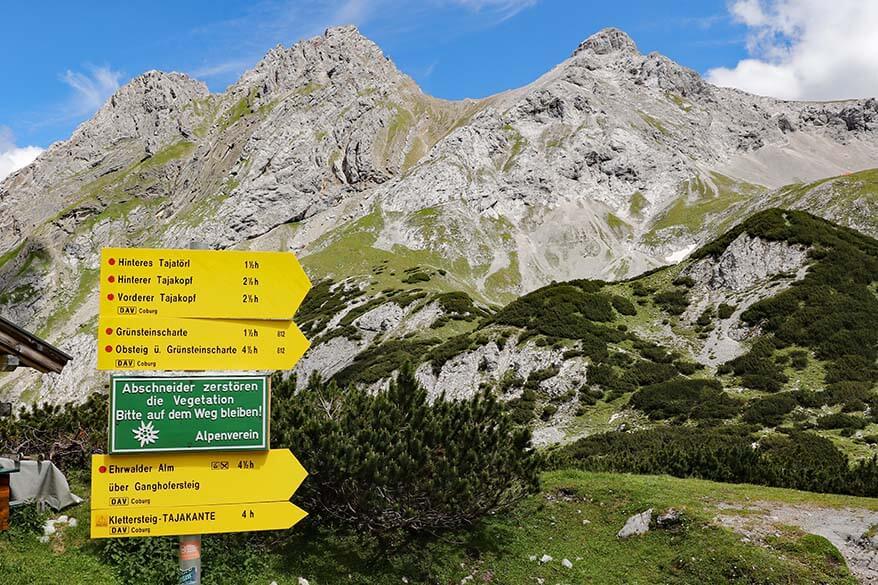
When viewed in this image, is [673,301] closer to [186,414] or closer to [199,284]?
[199,284]

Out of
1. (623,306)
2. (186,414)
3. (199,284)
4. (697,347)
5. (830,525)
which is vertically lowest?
(830,525)

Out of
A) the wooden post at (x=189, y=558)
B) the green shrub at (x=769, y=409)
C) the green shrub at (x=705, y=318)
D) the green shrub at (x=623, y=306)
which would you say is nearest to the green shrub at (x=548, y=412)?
the green shrub at (x=769, y=409)

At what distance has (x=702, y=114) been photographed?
192m

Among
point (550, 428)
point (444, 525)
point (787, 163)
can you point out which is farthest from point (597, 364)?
point (787, 163)

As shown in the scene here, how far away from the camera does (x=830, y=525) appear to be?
14070 millimetres

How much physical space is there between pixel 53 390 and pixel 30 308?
68.8 m

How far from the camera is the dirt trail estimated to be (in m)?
12.3

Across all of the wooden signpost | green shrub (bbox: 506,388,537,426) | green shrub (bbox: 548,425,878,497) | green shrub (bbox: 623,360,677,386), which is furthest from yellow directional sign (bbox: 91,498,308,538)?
green shrub (bbox: 623,360,677,386)

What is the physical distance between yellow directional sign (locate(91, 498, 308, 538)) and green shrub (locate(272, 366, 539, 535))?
5999 millimetres

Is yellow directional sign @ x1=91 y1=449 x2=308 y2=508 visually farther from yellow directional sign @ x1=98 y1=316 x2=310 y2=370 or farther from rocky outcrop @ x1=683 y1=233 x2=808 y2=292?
rocky outcrop @ x1=683 y1=233 x2=808 y2=292

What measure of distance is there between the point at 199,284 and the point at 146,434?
1626 mm

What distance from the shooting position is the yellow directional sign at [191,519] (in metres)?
6.16

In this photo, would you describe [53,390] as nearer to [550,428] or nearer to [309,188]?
[309,188]

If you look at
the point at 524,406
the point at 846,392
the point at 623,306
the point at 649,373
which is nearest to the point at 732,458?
the point at 846,392
